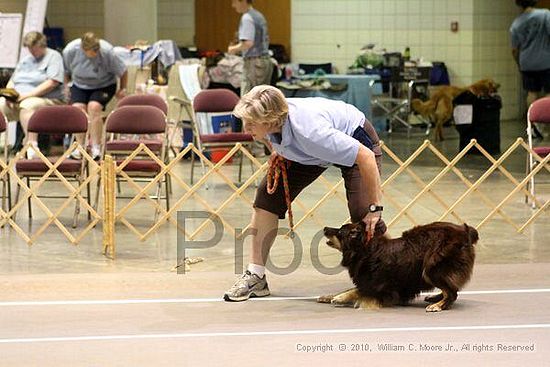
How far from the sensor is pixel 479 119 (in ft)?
38.8

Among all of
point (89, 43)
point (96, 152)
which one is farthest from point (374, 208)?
point (89, 43)

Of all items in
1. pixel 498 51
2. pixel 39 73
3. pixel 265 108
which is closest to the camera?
pixel 265 108

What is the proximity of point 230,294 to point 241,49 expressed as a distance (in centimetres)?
604

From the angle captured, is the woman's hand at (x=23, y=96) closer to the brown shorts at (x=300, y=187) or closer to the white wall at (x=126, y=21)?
the white wall at (x=126, y=21)

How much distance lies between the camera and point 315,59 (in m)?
15.6

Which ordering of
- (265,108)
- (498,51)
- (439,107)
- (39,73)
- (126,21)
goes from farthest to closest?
(498,51) → (126,21) → (439,107) → (39,73) → (265,108)

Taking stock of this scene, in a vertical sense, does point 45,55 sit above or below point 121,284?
above

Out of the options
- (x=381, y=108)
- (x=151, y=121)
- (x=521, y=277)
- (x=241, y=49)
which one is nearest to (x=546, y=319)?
(x=521, y=277)

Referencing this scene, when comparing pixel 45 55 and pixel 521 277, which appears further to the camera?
pixel 45 55

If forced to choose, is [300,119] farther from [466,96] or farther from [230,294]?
[466,96]

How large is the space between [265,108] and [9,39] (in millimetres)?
7994

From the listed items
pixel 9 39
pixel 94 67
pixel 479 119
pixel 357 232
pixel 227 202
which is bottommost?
pixel 227 202

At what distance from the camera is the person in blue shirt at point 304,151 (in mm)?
4973

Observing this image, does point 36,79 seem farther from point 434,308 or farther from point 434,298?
point 434,308
